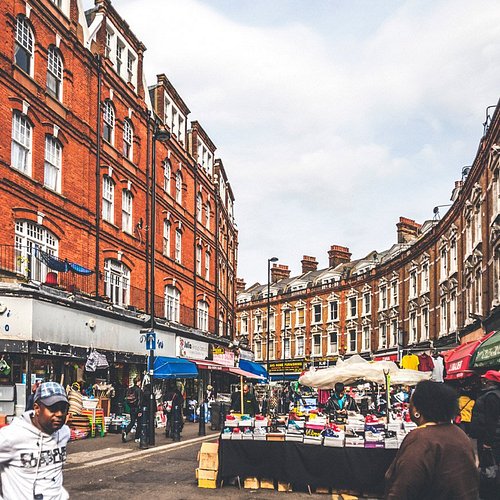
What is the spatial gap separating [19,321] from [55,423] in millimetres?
15336

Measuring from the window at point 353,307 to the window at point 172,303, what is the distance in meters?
27.1

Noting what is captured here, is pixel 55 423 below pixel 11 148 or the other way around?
below

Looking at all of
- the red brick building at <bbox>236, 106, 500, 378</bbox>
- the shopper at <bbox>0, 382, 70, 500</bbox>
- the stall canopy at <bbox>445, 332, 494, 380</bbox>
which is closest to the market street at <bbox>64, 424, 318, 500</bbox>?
the shopper at <bbox>0, 382, 70, 500</bbox>

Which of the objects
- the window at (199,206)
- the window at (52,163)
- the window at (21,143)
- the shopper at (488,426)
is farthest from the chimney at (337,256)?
the shopper at (488,426)

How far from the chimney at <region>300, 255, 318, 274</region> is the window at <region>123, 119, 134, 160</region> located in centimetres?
4608

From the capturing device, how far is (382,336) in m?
53.6

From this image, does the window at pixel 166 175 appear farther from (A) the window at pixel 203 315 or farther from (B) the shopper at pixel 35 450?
(B) the shopper at pixel 35 450

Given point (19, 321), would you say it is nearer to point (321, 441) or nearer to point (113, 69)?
point (321, 441)

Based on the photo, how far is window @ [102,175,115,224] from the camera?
27469 millimetres

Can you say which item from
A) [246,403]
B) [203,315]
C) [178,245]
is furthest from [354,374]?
[203,315]

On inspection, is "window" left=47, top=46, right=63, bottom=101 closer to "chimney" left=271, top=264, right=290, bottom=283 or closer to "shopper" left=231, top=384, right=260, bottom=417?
"shopper" left=231, top=384, right=260, bottom=417

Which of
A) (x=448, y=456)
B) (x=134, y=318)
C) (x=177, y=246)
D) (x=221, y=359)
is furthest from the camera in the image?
(x=221, y=359)

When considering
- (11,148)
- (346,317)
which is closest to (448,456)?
(11,148)

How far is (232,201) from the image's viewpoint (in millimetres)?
55000
